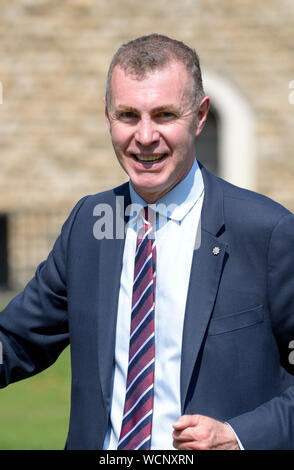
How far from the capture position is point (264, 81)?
15.0 metres

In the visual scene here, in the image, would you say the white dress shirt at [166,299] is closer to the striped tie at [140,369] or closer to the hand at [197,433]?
the striped tie at [140,369]

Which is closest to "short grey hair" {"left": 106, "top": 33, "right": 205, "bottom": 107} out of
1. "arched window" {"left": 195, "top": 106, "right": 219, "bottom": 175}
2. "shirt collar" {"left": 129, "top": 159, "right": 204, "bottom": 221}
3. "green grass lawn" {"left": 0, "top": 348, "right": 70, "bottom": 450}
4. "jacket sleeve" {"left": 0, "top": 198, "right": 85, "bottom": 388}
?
"shirt collar" {"left": 129, "top": 159, "right": 204, "bottom": 221}

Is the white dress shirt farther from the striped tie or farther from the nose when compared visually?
the nose

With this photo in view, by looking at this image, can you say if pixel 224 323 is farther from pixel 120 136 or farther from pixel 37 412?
pixel 37 412

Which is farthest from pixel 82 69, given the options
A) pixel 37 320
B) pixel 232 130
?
pixel 37 320

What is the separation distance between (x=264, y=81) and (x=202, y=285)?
1293 centimetres

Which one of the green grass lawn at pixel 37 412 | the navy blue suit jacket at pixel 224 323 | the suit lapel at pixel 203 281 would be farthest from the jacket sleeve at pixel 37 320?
the green grass lawn at pixel 37 412

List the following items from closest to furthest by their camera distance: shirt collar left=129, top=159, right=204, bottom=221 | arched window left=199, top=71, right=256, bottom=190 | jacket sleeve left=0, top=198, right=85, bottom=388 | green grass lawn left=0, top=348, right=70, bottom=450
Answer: shirt collar left=129, top=159, right=204, bottom=221
jacket sleeve left=0, top=198, right=85, bottom=388
green grass lawn left=0, top=348, right=70, bottom=450
arched window left=199, top=71, right=256, bottom=190

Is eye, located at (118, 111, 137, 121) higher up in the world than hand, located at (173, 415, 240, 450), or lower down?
higher up

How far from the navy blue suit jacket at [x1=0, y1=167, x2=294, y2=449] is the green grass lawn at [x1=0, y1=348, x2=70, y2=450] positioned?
374 cm

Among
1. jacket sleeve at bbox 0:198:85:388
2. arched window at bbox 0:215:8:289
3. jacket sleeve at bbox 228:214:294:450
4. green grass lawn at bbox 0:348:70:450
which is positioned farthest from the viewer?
arched window at bbox 0:215:8:289

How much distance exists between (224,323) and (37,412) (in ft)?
17.0

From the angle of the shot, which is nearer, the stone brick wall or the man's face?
the man's face

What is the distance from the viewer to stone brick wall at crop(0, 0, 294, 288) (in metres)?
14.7
